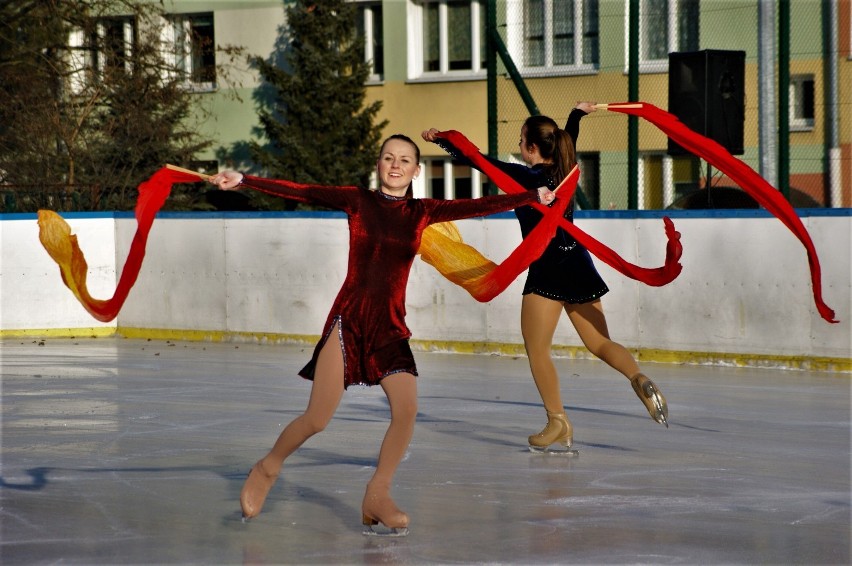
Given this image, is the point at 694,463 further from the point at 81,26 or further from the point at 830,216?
the point at 81,26

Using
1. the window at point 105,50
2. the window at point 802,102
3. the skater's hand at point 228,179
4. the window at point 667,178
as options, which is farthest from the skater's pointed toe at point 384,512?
the window at point 105,50

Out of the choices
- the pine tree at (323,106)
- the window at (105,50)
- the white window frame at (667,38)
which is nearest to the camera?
the white window frame at (667,38)

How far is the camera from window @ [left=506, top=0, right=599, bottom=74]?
1770 cm

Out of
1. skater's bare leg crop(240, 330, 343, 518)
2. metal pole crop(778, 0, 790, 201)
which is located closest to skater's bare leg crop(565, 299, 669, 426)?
skater's bare leg crop(240, 330, 343, 518)

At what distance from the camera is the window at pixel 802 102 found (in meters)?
14.5

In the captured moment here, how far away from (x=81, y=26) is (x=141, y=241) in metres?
16.7

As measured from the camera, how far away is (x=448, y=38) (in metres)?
25.7

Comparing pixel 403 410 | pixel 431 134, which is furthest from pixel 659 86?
pixel 403 410

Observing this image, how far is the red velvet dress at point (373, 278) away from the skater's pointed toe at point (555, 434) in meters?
2.37

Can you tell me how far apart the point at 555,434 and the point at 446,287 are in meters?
6.25

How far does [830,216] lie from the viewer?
478 inches

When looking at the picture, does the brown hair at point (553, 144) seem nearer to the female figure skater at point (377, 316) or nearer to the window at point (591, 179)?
the female figure skater at point (377, 316)

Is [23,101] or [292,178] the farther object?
[292,178]

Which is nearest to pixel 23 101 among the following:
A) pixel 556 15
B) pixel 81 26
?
pixel 81 26
